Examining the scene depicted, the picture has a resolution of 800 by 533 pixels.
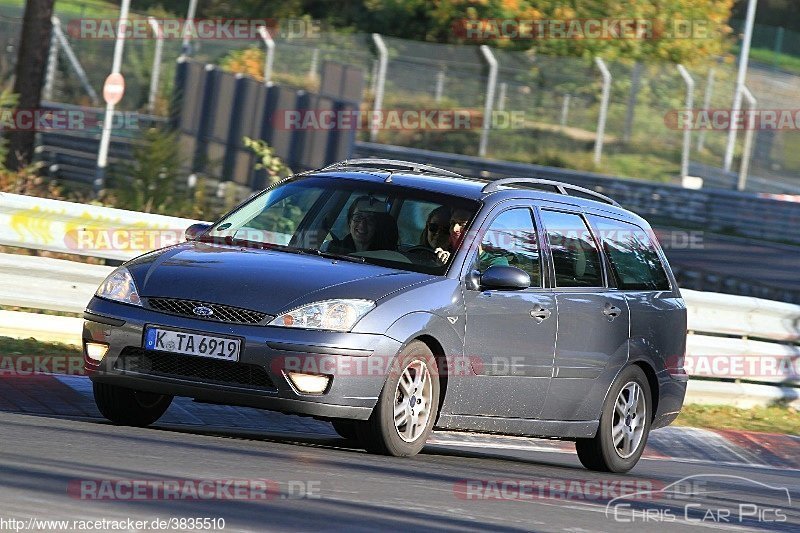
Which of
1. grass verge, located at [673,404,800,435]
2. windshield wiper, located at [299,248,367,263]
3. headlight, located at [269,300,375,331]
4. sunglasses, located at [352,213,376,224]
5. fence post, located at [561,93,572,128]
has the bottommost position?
grass verge, located at [673,404,800,435]

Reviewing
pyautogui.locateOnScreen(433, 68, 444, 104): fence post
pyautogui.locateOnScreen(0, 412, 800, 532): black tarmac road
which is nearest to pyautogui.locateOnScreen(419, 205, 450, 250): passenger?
pyautogui.locateOnScreen(0, 412, 800, 532): black tarmac road

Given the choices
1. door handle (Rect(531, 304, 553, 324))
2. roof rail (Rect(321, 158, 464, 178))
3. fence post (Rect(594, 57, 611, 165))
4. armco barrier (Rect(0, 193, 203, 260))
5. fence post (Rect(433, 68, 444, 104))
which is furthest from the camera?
fence post (Rect(433, 68, 444, 104))

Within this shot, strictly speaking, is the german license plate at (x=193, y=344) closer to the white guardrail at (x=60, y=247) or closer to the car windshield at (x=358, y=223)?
the car windshield at (x=358, y=223)

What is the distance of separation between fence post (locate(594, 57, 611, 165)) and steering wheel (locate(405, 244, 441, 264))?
973 inches

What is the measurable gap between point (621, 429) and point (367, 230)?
2.36 metres

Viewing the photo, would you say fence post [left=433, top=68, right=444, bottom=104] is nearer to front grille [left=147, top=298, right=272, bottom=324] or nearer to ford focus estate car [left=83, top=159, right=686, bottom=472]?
ford focus estate car [left=83, top=159, right=686, bottom=472]

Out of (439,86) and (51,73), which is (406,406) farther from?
(51,73)

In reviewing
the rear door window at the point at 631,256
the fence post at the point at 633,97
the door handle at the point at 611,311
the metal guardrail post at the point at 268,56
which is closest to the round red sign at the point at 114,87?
the metal guardrail post at the point at 268,56

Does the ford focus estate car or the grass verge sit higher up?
the ford focus estate car

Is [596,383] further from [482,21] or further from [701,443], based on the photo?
[482,21]

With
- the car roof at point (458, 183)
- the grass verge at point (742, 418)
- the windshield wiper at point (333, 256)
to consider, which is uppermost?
the car roof at point (458, 183)

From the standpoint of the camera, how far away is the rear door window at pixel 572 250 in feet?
34.2

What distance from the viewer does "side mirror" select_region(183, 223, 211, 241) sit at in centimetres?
1013

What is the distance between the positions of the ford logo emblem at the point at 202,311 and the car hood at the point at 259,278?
0.14 feet
